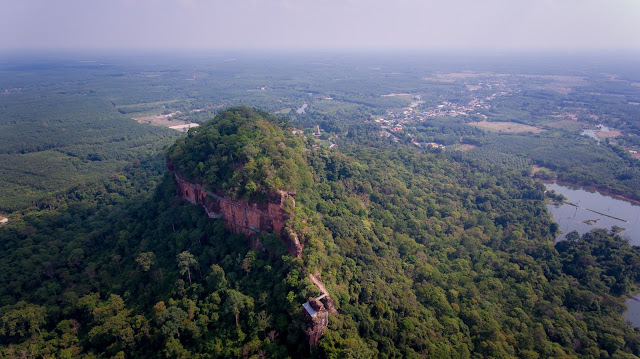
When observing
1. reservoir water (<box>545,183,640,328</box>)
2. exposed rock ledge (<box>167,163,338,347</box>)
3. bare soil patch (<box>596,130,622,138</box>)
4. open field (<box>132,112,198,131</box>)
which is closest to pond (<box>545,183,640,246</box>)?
reservoir water (<box>545,183,640,328</box>)

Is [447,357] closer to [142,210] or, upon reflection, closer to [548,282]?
[548,282]

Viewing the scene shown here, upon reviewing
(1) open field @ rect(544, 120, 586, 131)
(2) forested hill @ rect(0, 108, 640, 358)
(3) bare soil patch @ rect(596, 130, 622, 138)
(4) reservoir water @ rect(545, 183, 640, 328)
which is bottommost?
(4) reservoir water @ rect(545, 183, 640, 328)

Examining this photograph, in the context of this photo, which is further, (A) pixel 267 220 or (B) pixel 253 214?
(B) pixel 253 214

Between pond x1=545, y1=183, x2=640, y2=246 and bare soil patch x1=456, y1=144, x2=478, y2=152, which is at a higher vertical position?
bare soil patch x1=456, y1=144, x2=478, y2=152

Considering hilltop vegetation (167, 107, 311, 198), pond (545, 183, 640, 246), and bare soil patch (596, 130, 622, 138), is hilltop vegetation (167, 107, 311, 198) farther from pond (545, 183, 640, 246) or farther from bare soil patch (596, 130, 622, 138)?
bare soil patch (596, 130, 622, 138)

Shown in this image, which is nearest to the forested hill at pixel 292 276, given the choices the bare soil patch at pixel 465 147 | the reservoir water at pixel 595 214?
the reservoir water at pixel 595 214

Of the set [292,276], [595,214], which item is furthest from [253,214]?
[595,214]

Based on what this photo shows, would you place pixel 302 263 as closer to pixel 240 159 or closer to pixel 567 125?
pixel 240 159
